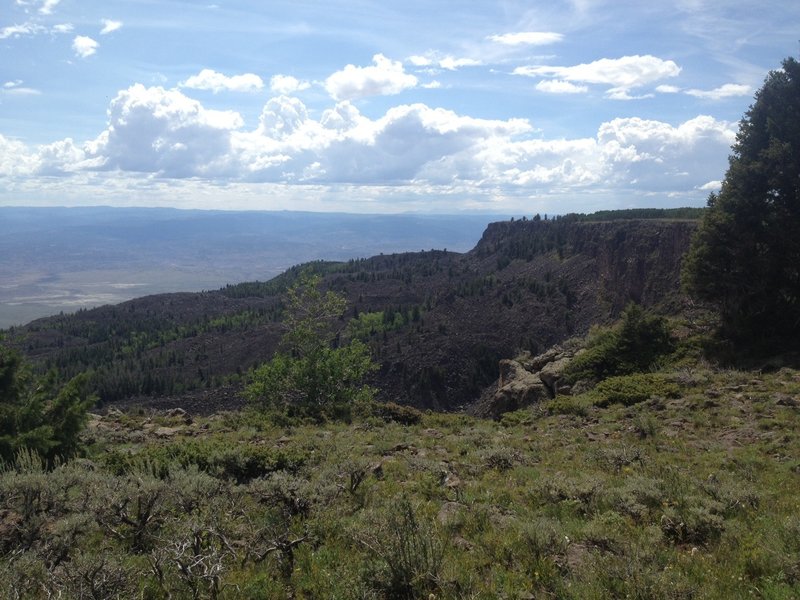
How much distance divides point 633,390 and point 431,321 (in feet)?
126

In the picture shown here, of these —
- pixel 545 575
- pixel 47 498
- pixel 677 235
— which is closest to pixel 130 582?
pixel 47 498

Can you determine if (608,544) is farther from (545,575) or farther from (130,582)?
(130,582)

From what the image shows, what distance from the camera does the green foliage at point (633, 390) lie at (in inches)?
607

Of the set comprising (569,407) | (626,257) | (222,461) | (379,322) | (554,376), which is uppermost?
(626,257)

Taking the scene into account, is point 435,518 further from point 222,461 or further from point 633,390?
point 633,390

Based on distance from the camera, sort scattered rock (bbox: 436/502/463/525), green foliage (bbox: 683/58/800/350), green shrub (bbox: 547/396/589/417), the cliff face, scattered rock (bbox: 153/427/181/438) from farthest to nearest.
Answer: the cliff face
green foliage (bbox: 683/58/800/350)
scattered rock (bbox: 153/427/181/438)
green shrub (bbox: 547/396/589/417)
scattered rock (bbox: 436/502/463/525)

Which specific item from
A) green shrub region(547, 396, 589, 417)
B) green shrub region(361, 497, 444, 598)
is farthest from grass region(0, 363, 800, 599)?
green shrub region(547, 396, 589, 417)

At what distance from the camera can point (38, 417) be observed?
38.9ft

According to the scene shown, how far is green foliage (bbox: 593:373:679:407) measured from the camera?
607 inches

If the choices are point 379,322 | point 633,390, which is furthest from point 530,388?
point 379,322

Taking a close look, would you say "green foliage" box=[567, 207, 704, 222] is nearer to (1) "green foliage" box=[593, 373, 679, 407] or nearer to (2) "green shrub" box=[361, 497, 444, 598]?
(1) "green foliage" box=[593, 373, 679, 407]

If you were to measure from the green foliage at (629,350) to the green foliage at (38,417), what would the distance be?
15725 mm

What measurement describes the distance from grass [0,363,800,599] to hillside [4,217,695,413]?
21.3 meters

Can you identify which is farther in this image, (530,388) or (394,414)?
(530,388)
